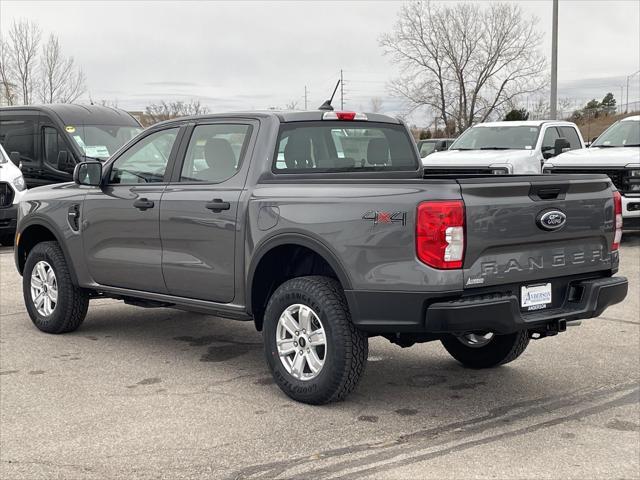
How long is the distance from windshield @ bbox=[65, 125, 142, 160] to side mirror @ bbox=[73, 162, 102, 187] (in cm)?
866

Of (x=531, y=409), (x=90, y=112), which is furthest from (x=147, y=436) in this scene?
(x=90, y=112)

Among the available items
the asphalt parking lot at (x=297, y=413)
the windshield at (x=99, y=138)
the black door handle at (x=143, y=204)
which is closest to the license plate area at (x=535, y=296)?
the asphalt parking lot at (x=297, y=413)

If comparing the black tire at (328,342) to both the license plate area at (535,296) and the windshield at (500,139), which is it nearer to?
the license plate area at (535,296)

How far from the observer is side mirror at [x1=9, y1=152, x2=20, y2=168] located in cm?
1516

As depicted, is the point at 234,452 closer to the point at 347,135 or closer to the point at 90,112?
the point at 347,135

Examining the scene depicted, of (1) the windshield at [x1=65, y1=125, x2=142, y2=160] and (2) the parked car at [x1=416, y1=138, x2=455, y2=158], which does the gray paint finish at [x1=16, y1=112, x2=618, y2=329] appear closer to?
(1) the windshield at [x1=65, y1=125, x2=142, y2=160]

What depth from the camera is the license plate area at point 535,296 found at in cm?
512

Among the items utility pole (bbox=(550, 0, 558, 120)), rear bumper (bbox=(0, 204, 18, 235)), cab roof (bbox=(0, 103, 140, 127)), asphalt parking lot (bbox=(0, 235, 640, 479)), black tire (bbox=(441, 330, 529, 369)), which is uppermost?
utility pole (bbox=(550, 0, 558, 120))

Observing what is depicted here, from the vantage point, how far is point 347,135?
21.2 feet

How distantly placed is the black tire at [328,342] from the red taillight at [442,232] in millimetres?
702

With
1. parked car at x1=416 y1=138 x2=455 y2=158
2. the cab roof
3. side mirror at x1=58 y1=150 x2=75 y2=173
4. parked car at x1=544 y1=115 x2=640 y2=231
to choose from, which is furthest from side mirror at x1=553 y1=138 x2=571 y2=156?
parked car at x1=416 y1=138 x2=455 y2=158

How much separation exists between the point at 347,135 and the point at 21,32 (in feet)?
114

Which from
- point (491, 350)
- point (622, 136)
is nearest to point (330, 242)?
point (491, 350)

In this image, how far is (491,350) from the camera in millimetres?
6285
